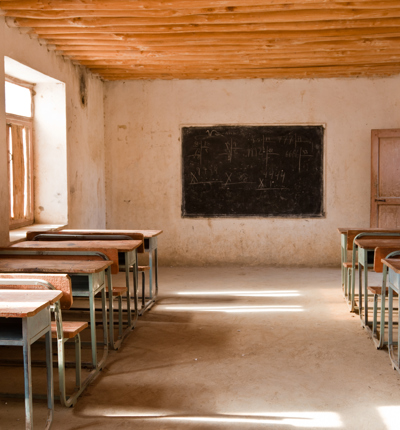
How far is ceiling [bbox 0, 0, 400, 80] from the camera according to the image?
4141 mm

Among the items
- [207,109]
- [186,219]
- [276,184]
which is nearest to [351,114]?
[276,184]

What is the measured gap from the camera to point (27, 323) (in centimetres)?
231

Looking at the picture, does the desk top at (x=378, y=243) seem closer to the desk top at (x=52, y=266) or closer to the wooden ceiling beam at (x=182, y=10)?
the wooden ceiling beam at (x=182, y=10)

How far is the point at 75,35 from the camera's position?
4988 millimetres

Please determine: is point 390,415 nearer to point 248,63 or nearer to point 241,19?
point 241,19

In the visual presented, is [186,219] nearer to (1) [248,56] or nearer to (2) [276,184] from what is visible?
(2) [276,184]

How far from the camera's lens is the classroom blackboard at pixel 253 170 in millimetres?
7348

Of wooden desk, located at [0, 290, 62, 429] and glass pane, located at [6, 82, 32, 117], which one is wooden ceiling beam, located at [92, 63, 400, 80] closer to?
glass pane, located at [6, 82, 32, 117]

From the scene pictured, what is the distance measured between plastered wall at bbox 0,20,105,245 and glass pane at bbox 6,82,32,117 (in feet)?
1.32

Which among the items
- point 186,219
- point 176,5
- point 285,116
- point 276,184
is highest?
point 176,5

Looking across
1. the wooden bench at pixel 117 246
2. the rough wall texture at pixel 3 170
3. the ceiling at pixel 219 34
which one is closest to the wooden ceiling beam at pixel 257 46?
the ceiling at pixel 219 34

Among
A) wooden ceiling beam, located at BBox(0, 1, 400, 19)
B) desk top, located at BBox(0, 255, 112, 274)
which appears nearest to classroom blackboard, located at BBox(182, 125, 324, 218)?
wooden ceiling beam, located at BBox(0, 1, 400, 19)

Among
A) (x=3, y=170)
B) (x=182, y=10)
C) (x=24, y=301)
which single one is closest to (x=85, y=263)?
(x=24, y=301)

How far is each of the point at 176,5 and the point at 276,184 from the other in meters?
3.77
